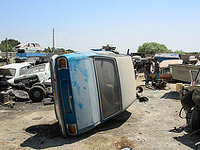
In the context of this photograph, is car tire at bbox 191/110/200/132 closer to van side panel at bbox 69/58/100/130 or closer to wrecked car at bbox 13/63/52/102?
van side panel at bbox 69/58/100/130

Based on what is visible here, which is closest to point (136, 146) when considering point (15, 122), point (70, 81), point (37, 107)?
point (70, 81)

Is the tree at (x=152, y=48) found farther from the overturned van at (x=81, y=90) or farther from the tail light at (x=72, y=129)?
the tail light at (x=72, y=129)

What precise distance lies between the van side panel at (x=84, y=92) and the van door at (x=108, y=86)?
20cm

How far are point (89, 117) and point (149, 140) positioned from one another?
146 cm

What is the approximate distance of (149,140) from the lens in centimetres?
466

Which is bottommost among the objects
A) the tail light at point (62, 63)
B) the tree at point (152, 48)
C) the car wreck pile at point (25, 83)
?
the car wreck pile at point (25, 83)

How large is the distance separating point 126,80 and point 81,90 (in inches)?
75.7

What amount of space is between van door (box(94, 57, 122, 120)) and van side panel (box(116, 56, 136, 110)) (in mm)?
217

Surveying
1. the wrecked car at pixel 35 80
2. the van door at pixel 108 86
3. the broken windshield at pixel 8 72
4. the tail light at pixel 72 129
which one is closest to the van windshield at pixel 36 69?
the wrecked car at pixel 35 80

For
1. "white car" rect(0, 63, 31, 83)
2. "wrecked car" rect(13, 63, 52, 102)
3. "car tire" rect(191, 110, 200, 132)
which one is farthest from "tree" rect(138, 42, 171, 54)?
"car tire" rect(191, 110, 200, 132)

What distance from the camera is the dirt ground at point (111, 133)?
4.43 metres

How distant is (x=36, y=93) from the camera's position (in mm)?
9461

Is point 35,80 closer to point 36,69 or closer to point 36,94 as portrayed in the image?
point 36,69

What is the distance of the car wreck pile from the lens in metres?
9.45
